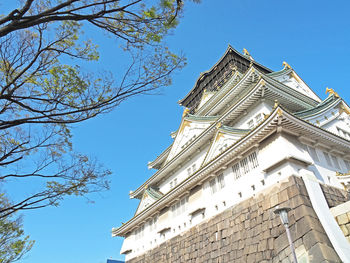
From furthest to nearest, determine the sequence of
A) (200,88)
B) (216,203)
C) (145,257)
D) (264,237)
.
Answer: (200,88) → (145,257) → (216,203) → (264,237)

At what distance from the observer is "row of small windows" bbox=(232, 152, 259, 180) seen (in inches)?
528

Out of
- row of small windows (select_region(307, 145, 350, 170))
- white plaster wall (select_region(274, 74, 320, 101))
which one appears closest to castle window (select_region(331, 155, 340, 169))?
row of small windows (select_region(307, 145, 350, 170))

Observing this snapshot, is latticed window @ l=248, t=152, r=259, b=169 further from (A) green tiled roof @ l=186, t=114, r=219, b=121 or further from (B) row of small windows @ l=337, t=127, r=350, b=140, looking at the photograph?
(B) row of small windows @ l=337, t=127, r=350, b=140

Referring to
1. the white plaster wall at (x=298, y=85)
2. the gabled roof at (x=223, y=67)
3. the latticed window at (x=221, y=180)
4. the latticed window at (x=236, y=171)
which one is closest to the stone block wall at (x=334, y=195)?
the latticed window at (x=236, y=171)

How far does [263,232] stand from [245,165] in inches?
144

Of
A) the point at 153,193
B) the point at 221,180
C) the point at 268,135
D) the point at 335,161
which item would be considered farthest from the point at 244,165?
the point at 153,193

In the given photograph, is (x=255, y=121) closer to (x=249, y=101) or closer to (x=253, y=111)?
(x=253, y=111)

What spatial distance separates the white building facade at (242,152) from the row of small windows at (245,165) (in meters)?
0.05

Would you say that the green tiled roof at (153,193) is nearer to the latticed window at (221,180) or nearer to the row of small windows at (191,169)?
the row of small windows at (191,169)

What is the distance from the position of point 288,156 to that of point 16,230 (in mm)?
16239

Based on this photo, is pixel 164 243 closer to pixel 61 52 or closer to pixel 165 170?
pixel 165 170

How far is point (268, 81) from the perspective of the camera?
54.1 ft

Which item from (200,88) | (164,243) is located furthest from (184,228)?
(200,88)

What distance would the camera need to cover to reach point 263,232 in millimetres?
11461
